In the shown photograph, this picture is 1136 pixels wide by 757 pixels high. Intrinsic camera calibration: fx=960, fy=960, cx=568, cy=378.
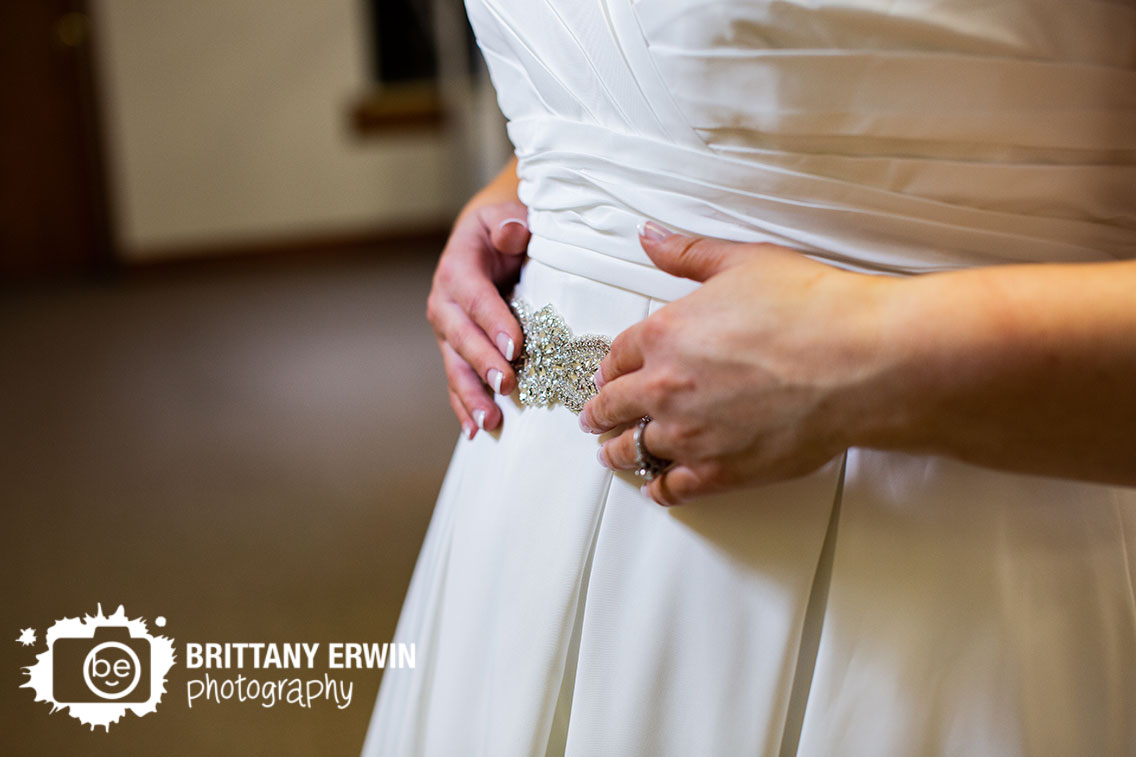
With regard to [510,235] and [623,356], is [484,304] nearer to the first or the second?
[510,235]

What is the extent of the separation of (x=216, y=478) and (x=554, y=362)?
245 cm

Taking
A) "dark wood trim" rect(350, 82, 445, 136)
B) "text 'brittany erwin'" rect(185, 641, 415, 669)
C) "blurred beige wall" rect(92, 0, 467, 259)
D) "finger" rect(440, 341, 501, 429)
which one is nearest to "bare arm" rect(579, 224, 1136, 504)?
"finger" rect(440, 341, 501, 429)

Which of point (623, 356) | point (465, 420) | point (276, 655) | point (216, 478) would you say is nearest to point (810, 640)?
point (623, 356)

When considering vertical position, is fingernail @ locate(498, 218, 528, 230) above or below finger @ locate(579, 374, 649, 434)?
above

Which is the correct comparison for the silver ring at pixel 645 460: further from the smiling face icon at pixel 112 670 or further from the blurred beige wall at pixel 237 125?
the blurred beige wall at pixel 237 125

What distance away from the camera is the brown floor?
188 cm

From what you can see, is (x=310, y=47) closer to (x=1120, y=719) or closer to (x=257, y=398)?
(x=257, y=398)

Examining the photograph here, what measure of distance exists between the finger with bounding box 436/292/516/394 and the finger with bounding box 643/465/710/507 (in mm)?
154

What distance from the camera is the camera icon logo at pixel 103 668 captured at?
5.54 ft

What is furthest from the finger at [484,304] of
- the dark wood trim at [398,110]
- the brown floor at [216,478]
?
the dark wood trim at [398,110]

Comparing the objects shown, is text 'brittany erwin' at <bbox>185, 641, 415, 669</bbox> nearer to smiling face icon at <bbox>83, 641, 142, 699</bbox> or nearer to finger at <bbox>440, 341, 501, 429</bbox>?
smiling face icon at <bbox>83, 641, 142, 699</bbox>

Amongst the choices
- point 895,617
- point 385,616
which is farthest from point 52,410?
point 895,617

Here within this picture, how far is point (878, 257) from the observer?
1.80 feet

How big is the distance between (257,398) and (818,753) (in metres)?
3.24
